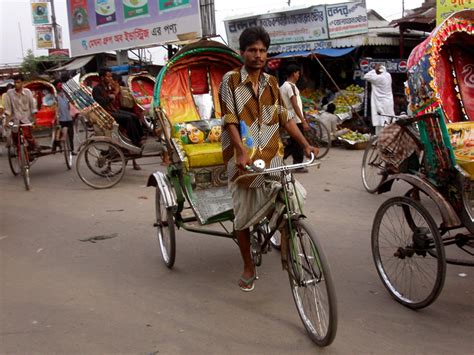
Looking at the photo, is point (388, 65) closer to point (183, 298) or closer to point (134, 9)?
point (134, 9)

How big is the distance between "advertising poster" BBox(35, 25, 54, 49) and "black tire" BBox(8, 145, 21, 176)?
22.7 m

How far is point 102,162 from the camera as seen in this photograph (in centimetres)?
791

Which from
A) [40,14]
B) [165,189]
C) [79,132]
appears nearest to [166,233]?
[165,189]

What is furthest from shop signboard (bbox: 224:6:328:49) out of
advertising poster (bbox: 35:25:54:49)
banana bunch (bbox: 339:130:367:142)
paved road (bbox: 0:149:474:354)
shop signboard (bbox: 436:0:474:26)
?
advertising poster (bbox: 35:25:54:49)

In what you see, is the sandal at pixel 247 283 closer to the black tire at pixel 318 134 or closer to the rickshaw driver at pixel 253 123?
the rickshaw driver at pixel 253 123

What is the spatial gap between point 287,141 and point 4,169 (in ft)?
19.5

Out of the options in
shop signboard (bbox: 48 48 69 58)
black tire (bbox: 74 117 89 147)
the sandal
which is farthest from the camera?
shop signboard (bbox: 48 48 69 58)

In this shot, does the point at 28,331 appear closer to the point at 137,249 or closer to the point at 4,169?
the point at 137,249

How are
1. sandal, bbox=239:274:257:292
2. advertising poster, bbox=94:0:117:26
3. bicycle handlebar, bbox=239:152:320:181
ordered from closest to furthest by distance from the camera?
bicycle handlebar, bbox=239:152:320:181 < sandal, bbox=239:274:257:292 < advertising poster, bbox=94:0:117:26

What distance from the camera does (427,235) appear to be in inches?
124

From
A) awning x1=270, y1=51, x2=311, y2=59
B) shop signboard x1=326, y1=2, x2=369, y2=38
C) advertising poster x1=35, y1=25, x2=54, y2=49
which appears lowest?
awning x1=270, y1=51, x2=311, y2=59

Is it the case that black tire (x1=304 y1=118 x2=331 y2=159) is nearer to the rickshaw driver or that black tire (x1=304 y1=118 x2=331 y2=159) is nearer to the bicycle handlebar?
the rickshaw driver

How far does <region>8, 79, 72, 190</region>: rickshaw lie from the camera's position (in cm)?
814

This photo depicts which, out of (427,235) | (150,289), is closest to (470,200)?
(427,235)
